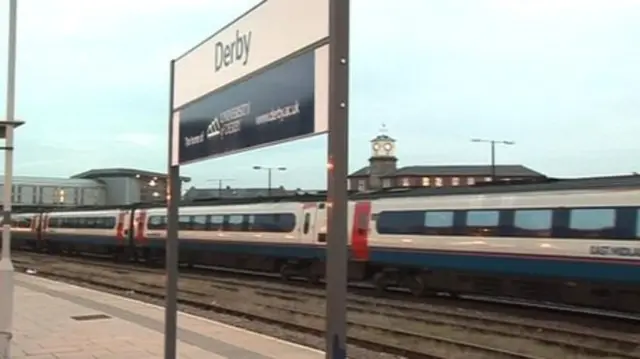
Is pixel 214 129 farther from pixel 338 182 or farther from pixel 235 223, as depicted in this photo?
pixel 235 223

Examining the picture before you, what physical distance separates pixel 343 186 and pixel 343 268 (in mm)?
403

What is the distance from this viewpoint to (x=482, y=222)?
16.9 m

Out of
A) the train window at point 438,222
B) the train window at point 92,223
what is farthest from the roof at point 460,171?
the train window at point 438,222

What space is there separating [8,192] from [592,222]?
1027cm

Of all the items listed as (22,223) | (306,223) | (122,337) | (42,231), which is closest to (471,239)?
(306,223)

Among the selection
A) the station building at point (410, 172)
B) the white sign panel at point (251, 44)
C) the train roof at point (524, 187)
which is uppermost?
the station building at point (410, 172)

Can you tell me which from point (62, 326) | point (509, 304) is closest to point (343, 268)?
point (62, 326)

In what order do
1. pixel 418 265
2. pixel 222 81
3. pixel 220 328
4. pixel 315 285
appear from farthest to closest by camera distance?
1. pixel 315 285
2. pixel 418 265
3. pixel 220 328
4. pixel 222 81

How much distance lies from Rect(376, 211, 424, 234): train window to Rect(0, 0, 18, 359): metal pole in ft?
39.2

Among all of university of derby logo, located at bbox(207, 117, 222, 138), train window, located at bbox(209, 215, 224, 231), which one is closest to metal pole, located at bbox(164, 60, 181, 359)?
university of derby logo, located at bbox(207, 117, 222, 138)

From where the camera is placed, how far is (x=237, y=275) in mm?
27844

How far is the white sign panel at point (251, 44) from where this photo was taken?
4.39 meters

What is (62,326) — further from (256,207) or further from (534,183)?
(256,207)

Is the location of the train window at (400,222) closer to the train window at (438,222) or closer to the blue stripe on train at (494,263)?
the train window at (438,222)
